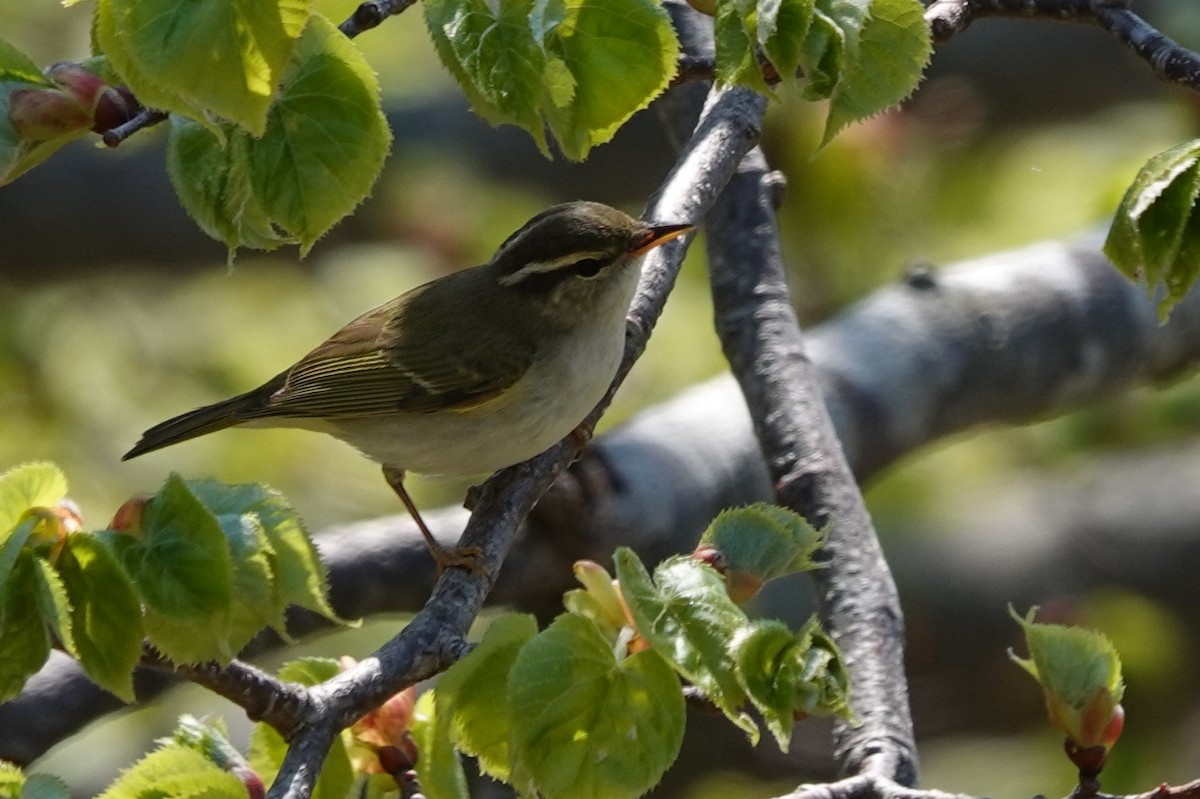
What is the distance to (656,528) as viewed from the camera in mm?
3367

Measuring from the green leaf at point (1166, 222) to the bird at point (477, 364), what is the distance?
5.19 feet

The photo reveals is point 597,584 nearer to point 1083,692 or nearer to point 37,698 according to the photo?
point 1083,692

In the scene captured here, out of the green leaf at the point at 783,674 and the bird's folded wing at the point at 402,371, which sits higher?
the green leaf at the point at 783,674

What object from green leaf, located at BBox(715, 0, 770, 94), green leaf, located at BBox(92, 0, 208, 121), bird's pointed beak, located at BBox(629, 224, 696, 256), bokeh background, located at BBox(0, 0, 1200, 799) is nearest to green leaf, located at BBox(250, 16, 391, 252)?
green leaf, located at BBox(92, 0, 208, 121)

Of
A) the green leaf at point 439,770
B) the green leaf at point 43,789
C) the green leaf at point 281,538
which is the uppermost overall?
the green leaf at point 281,538

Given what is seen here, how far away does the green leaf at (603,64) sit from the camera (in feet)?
5.93

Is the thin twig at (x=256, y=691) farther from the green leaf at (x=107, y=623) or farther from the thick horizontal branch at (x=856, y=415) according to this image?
the thick horizontal branch at (x=856, y=415)

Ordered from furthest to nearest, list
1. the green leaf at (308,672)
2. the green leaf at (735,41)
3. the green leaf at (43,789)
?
1. the green leaf at (308,672)
2. the green leaf at (735,41)
3. the green leaf at (43,789)

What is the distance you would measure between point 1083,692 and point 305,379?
2526mm

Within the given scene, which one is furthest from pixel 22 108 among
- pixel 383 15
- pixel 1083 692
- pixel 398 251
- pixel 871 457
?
pixel 398 251

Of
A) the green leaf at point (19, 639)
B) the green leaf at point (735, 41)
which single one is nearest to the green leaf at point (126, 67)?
the green leaf at point (19, 639)

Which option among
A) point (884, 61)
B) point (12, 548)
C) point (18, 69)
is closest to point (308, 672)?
point (12, 548)

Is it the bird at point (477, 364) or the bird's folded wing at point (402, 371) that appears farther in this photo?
the bird's folded wing at point (402, 371)

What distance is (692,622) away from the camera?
1.57 meters
